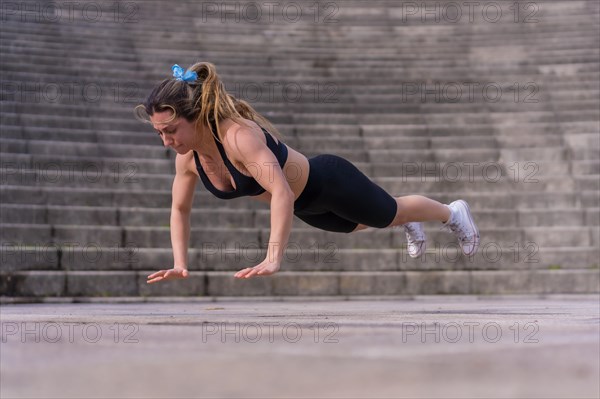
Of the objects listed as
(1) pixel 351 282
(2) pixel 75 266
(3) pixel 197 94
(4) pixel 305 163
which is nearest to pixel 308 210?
(4) pixel 305 163

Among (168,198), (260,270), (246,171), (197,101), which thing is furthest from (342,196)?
(168,198)

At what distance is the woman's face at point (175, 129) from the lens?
3459 millimetres

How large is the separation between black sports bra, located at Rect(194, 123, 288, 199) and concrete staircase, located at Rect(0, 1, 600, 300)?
8.40 feet

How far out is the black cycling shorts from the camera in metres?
3.92

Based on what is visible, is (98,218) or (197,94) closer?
(197,94)

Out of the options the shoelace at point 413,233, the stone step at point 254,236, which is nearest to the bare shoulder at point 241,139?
the shoelace at point 413,233

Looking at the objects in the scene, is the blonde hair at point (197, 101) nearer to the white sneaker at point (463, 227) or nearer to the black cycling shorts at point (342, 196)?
the black cycling shorts at point (342, 196)

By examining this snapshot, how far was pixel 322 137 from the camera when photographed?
8258 mm

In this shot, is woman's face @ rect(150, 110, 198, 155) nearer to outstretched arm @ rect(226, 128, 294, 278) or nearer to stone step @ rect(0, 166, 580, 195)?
outstretched arm @ rect(226, 128, 294, 278)

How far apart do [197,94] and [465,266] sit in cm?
373

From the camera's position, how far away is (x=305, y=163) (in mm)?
3898

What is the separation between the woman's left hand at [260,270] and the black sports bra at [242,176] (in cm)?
58

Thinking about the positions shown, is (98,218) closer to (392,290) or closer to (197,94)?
(392,290)

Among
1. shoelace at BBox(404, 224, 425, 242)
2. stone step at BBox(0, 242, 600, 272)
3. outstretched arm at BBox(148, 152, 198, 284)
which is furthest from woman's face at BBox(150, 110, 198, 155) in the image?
stone step at BBox(0, 242, 600, 272)
